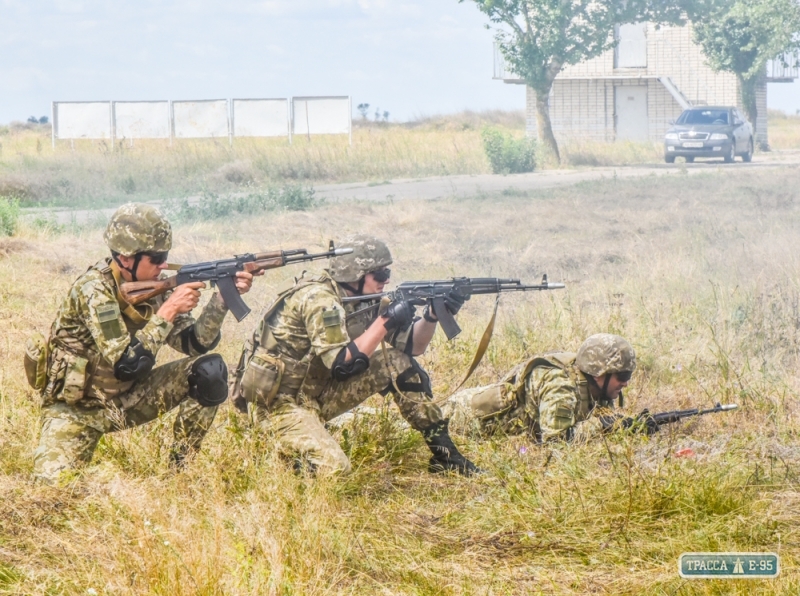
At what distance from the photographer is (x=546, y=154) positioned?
26.8 m

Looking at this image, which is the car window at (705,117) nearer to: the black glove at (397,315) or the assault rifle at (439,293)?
the assault rifle at (439,293)

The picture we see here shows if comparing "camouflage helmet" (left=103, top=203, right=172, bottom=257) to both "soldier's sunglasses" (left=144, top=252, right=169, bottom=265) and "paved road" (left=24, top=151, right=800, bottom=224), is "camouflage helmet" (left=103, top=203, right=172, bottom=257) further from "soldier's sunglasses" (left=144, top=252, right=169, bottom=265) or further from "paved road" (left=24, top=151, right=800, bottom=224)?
"paved road" (left=24, top=151, right=800, bottom=224)

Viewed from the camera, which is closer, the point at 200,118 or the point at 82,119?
the point at 200,118

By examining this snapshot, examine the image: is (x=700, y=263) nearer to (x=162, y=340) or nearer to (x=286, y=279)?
(x=286, y=279)

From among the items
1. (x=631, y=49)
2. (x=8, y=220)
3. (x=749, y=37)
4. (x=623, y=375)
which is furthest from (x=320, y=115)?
(x=623, y=375)

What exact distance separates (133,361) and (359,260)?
1.20 meters

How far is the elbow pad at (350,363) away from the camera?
504cm

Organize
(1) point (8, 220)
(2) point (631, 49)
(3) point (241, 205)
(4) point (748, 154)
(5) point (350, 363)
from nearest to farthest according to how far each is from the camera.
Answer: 1. (5) point (350, 363)
2. (1) point (8, 220)
3. (3) point (241, 205)
4. (4) point (748, 154)
5. (2) point (631, 49)

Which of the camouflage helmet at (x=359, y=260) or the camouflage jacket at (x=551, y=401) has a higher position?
the camouflage helmet at (x=359, y=260)

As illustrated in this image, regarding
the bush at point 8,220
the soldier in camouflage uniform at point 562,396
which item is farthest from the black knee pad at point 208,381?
the bush at point 8,220

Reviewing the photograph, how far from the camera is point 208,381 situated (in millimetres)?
5016

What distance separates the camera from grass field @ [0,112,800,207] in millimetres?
18922
